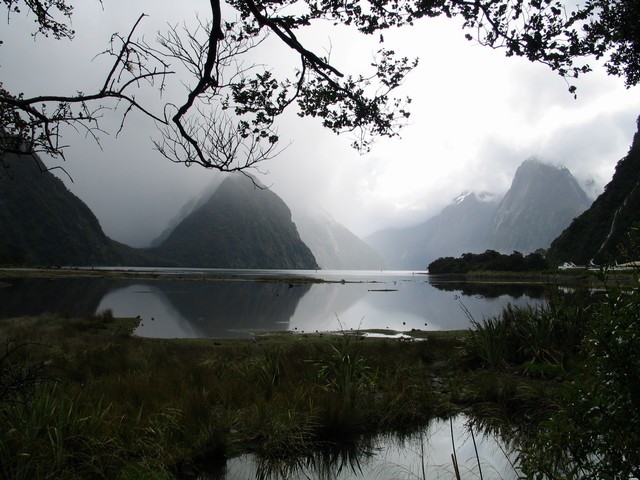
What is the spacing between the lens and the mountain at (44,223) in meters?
142

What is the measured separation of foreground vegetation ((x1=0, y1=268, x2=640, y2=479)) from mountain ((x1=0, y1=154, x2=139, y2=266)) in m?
151

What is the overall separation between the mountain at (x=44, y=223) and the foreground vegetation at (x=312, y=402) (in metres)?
151

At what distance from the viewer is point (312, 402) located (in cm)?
648

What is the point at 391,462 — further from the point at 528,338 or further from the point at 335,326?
the point at 335,326

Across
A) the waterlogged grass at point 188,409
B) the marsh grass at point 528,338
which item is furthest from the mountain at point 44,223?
the marsh grass at point 528,338

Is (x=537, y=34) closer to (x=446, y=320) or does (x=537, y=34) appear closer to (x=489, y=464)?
(x=489, y=464)

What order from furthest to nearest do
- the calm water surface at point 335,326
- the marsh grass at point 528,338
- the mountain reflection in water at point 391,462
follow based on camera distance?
the marsh grass at point 528,338
the calm water surface at point 335,326
the mountain reflection in water at point 391,462

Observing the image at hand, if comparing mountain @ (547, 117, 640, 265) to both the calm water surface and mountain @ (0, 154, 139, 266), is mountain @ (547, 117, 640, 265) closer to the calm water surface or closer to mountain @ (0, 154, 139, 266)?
the calm water surface

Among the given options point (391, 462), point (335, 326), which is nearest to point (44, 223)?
point (335, 326)

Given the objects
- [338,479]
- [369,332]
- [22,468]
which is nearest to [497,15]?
[338,479]

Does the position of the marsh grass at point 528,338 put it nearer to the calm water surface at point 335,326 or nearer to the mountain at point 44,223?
the calm water surface at point 335,326

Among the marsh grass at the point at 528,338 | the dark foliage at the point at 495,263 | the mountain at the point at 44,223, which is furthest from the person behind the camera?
the mountain at the point at 44,223

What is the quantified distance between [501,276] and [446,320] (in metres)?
83.7

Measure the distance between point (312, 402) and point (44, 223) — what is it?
177924 millimetres
